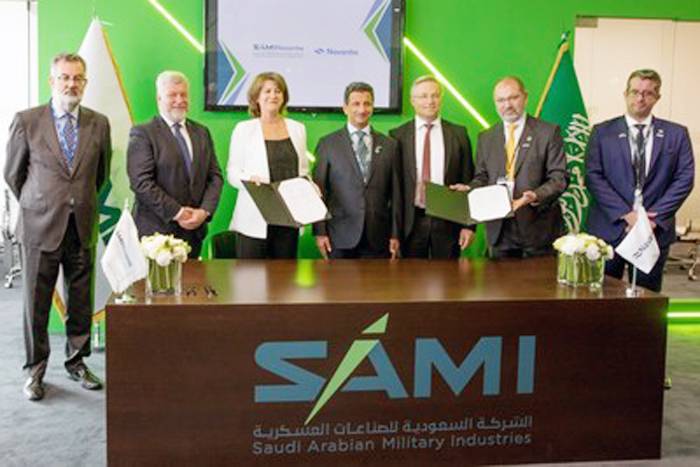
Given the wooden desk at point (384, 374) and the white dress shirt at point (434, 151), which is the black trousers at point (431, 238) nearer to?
the white dress shirt at point (434, 151)

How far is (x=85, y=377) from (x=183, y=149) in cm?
126

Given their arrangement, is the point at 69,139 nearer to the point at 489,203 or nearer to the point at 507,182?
the point at 489,203

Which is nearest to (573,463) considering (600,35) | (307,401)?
(307,401)

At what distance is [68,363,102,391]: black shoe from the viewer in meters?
3.93

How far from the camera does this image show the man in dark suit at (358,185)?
166 inches

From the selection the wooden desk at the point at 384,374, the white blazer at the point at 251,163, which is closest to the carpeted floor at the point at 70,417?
the wooden desk at the point at 384,374

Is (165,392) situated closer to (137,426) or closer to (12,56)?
(137,426)

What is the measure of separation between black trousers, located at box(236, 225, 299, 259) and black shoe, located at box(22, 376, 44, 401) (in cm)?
118

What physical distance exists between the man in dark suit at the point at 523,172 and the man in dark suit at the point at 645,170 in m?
0.27

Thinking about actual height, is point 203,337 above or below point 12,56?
below

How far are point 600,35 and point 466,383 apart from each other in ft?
11.5

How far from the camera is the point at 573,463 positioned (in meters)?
3.03

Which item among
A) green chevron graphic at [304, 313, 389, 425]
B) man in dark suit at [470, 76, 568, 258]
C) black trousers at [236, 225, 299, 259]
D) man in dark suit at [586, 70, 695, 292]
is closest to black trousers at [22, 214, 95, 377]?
black trousers at [236, 225, 299, 259]

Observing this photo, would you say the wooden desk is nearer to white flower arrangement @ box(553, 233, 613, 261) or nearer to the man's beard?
white flower arrangement @ box(553, 233, 613, 261)
